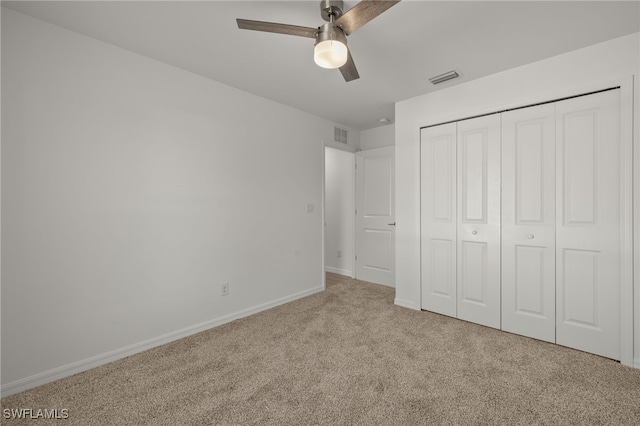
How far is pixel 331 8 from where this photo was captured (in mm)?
1602

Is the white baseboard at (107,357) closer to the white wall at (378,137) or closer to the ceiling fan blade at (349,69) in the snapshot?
the ceiling fan blade at (349,69)

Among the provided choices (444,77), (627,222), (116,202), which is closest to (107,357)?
(116,202)

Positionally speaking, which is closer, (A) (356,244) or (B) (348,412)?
(B) (348,412)

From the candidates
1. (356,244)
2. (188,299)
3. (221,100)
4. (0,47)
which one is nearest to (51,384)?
(188,299)

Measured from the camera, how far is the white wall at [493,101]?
203 cm

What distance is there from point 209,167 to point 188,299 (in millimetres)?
1293

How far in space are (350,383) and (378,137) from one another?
3.54 m

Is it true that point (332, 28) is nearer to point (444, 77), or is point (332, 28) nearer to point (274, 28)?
point (274, 28)

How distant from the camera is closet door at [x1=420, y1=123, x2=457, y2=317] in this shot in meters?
2.93

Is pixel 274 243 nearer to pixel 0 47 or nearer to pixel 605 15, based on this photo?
pixel 0 47

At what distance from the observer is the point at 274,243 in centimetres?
332

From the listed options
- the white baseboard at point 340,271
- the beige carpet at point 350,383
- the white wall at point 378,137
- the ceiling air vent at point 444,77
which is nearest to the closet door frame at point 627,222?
the beige carpet at point 350,383

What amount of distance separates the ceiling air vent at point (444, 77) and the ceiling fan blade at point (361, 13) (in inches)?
57.2

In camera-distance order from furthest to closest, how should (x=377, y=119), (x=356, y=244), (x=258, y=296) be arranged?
(x=356, y=244) < (x=377, y=119) < (x=258, y=296)
